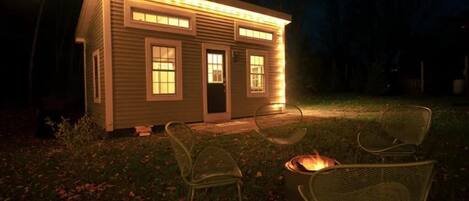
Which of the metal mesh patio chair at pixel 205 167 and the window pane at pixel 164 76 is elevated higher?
the window pane at pixel 164 76

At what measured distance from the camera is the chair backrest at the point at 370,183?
1690 millimetres

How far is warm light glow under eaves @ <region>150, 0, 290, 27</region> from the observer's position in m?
8.62

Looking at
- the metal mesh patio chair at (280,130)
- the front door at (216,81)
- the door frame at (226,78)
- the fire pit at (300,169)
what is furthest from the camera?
the front door at (216,81)

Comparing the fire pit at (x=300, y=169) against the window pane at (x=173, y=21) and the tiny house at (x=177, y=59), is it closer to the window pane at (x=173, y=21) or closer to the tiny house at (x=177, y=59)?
the tiny house at (x=177, y=59)

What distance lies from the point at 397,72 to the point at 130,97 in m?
20.2

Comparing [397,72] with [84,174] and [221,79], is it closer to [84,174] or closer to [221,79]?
[221,79]

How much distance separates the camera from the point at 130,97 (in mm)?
7789

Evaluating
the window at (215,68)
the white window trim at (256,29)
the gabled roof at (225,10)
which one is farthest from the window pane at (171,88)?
the white window trim at (256,29)

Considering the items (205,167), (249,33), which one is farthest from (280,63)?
(205,167)

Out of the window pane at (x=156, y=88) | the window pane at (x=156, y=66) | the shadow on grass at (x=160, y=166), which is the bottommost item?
the shadow on grass at (x=160, y=166)

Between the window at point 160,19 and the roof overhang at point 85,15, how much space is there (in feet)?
5.10

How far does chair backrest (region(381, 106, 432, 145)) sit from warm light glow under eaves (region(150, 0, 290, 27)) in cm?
592

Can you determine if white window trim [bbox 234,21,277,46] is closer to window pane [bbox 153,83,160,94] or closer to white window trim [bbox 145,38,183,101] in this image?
white window trim [bbox 145,38,183,101]

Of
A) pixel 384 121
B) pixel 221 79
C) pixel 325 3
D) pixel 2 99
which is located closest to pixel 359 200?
pixel 384 121
